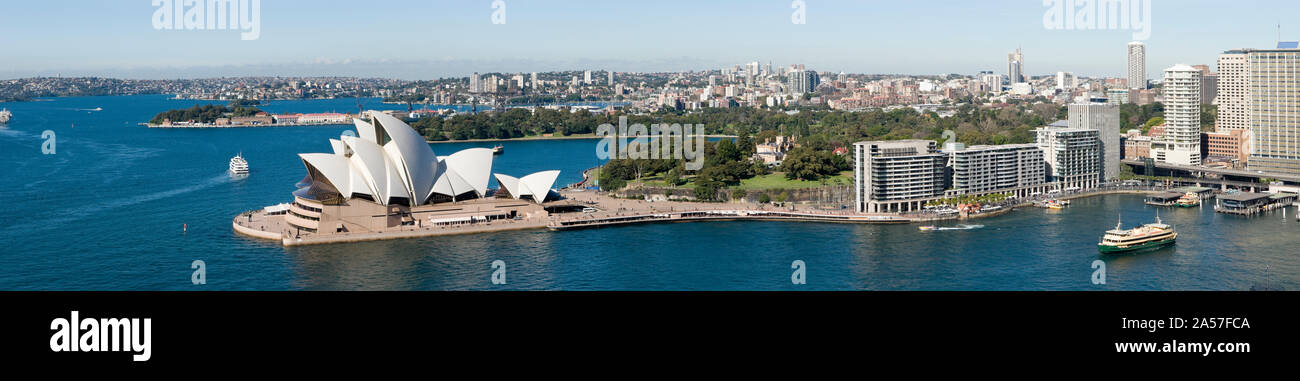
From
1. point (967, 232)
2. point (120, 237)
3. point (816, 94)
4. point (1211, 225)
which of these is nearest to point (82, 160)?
point (120, 237)

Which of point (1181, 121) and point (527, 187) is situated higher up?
point (1181, 121)

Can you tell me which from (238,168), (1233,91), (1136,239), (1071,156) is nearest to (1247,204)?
(1071,156)

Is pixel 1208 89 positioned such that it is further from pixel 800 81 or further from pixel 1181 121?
pixel 800 81

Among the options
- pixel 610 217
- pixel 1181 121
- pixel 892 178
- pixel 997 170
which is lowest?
pixel 610 217

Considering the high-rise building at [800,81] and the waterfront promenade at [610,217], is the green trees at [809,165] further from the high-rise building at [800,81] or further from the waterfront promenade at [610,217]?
the high-rise building at [800,81]

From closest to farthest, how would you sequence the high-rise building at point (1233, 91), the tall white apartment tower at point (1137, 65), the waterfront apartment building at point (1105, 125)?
the waterfront apartment building at point (1105, 125)
the high-rise building at point (1233, 91)
the tall white apartment tower at point (1137, 65)

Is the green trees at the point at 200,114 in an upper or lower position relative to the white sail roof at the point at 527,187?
upper

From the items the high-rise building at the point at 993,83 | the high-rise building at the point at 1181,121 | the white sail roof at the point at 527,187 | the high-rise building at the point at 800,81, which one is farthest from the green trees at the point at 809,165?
the high-rise building at the point at 993,83
